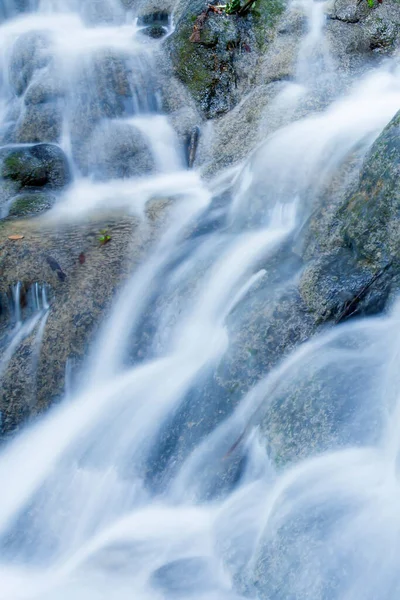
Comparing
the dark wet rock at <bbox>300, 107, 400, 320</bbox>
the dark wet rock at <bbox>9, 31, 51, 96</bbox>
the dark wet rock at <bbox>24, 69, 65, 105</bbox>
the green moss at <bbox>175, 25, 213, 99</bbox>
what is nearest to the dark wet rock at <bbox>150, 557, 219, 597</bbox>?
the dark wet rock at <bbox>300, 107, 400, 320</bbox>

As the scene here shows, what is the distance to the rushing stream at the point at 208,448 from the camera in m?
2.92

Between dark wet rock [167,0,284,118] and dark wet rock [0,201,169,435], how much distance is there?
255 cm

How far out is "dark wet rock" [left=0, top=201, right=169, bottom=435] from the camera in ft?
15.9

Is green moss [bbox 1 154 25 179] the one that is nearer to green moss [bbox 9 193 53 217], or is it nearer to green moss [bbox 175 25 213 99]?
green moss [bbox 9 193 53 217]

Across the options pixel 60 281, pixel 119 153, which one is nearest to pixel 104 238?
pixel 60 281

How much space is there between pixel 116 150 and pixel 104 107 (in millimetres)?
787

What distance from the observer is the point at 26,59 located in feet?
27.7

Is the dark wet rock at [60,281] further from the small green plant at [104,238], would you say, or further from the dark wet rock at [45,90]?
the dark wet rock at [45,90]

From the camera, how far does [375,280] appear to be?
3902 millimetres

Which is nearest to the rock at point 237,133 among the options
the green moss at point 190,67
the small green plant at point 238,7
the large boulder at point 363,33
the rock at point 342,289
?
the green moss at point 190,67

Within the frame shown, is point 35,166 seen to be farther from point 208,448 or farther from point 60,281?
point 208,448

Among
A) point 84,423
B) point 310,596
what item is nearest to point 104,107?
point 84,423

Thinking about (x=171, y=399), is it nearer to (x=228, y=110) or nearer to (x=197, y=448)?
(x=197, y=448)

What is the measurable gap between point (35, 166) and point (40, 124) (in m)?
1.00
